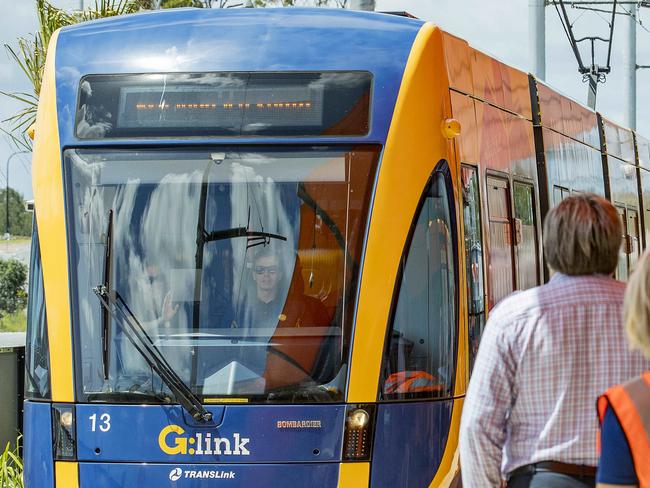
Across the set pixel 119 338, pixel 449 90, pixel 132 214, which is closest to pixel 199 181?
pixel 132 214

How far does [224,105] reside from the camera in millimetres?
6680

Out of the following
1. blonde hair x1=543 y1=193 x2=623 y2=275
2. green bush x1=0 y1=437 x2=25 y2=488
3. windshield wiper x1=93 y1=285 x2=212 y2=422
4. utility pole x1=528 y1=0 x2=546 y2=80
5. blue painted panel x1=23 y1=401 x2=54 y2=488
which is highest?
utility pole x1=528 y1=0 x2=546 y2=80

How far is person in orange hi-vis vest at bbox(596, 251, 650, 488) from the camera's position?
2887mm

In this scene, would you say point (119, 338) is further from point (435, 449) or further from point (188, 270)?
point (435, 449)

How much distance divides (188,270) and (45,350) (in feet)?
2.78

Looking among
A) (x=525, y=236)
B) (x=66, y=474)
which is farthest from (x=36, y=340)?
(x=525, y=236)

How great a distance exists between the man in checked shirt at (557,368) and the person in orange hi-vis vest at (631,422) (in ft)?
3.09

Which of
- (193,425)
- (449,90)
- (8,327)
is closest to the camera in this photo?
(193,425)

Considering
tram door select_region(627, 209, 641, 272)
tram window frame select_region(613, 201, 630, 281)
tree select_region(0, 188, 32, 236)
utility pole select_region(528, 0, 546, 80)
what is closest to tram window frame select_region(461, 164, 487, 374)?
tram window frame select_region(613, 201, 630, 281)

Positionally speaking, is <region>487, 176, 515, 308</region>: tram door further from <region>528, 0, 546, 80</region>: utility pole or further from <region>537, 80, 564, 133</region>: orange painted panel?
<region>528, 0, 546, 80</region>: utility pole

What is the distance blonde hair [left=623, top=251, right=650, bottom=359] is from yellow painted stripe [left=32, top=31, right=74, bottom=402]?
3.99 m

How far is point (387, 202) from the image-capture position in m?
6.42

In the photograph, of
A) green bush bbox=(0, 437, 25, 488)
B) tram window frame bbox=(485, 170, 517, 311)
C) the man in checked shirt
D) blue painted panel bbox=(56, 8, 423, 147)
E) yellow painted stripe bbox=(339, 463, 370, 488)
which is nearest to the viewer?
the man in checked shirt

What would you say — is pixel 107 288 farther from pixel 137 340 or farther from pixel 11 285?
pixel 11 285
